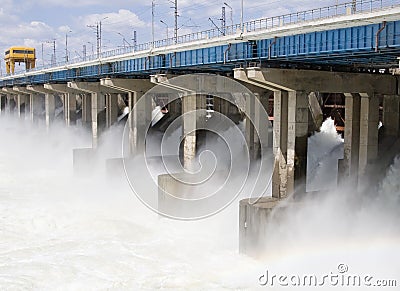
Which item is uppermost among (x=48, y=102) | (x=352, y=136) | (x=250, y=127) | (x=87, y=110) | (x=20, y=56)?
(x=20, y=56)

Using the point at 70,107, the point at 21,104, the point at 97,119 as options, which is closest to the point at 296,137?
the point at 97,119

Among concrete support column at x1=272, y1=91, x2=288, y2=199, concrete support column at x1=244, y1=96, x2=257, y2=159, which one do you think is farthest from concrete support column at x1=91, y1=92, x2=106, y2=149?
concrete support column at x1=272, y1=91, x2=288, y2=199

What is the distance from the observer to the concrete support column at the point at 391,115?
93.9 feet

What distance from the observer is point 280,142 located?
83.3ft

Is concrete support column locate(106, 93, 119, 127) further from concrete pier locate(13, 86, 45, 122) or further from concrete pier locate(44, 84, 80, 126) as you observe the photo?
concrete pier locate(13, 86, 45, 122)

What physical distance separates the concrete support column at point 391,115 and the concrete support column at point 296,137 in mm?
6894

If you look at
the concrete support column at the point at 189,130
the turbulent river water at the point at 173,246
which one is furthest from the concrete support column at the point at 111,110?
the concrete support column at the point at 189,130

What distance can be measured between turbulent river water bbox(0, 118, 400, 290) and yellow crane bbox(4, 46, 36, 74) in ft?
227

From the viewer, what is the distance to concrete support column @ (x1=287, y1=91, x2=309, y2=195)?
24.6 metres

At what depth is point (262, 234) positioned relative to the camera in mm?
22766

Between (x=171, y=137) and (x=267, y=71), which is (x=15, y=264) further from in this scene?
(x=171, y=137)

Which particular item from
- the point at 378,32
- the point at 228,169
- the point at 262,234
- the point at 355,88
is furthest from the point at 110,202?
the point at 378,32

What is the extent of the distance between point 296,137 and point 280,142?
1007mm

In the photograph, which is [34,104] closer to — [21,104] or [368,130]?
[21,104]
